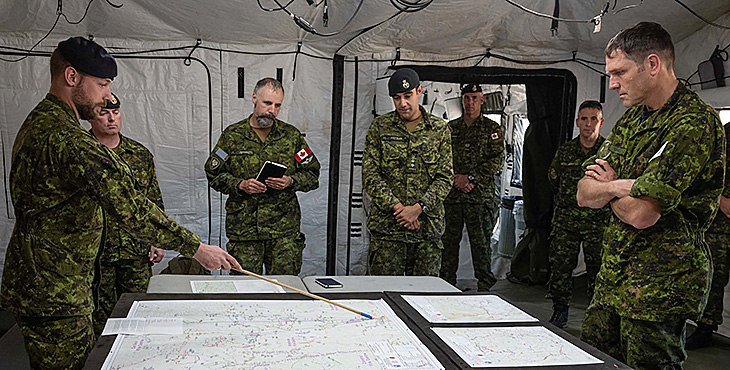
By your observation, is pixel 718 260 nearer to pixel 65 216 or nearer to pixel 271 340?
pixel 271 340

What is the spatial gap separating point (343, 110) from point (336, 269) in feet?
4.37

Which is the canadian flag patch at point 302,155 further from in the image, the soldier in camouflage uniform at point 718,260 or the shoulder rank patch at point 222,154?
the soldier in camouflage uniform at point 718,260

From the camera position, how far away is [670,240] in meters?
1.99

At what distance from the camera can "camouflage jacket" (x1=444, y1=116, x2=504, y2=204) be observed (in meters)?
5.03

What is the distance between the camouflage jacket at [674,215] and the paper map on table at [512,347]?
39 cm

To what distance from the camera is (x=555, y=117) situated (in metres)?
5.43

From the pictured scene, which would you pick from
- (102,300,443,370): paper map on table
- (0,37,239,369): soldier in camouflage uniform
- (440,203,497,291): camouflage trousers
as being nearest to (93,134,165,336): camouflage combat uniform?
(0,37,239,369): soldier in camouflage uniform

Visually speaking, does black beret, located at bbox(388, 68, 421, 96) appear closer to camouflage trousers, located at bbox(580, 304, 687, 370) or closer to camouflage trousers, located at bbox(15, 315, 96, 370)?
camouflage trousers, located at bbox(580, 304, 687, 370)

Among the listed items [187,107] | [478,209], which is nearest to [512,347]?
[478,209]

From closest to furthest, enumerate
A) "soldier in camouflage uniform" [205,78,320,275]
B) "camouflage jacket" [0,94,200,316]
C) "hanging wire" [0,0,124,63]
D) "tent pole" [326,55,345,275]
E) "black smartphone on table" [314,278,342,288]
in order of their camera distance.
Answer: "camouflage jacket" [0,94,200,316], "black smartphone on table" [314,278,342,288], "soldier in camouflage uniform" [205,78,320,275], "hanging wire" [0,0,124,63], "tent pole" [326,55,345,275]

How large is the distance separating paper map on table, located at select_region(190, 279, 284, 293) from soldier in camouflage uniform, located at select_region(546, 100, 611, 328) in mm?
2727

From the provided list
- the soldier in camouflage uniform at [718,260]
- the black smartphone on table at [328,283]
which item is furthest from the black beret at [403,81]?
the soldier in camouflage uniform at [718,260]

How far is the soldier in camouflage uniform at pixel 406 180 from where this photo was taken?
3607 mm

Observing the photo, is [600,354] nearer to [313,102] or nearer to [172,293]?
[172,293]
